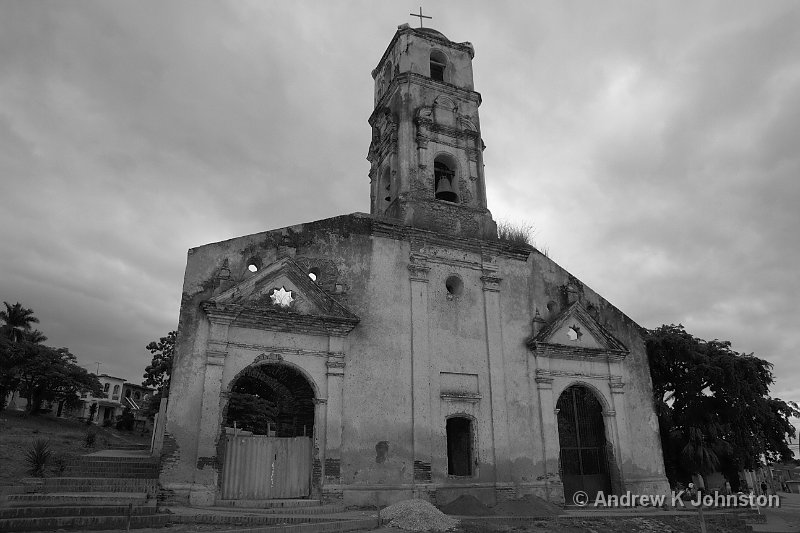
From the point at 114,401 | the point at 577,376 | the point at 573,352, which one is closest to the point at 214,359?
the point at 573,352

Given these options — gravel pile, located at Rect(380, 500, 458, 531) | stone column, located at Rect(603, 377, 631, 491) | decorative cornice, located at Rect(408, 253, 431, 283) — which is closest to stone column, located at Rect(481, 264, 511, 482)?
decorative cornice, located at Rect(408, 253, 431, 283)

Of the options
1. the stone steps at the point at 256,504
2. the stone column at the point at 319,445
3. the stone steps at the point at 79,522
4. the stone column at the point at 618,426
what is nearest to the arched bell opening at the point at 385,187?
the stone column at the point at 319,445

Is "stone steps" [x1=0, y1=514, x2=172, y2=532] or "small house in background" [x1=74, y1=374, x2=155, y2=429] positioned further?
"small house in background" [x1=74, y1=374, x2=155, y2=429]

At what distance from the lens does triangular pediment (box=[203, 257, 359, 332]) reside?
12.6m

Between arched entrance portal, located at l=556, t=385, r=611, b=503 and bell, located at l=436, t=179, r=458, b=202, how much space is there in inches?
260

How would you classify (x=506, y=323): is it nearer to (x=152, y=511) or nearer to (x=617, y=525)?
(x=617, y=525)

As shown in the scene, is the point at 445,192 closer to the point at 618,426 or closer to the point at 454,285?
the point at 454,285

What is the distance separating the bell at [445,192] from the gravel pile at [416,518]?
915 centimetres

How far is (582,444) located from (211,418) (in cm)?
1021

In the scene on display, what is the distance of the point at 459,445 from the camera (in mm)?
14812

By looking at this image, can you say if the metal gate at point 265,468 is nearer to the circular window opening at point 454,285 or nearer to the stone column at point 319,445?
the stone column at point 319,445

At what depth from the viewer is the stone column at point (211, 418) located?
11.3 m

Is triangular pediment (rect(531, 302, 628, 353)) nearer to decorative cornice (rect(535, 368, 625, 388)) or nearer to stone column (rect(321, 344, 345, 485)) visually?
decorative cornice (rect(535, 368, 625, 388))

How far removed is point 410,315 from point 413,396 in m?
2.07
